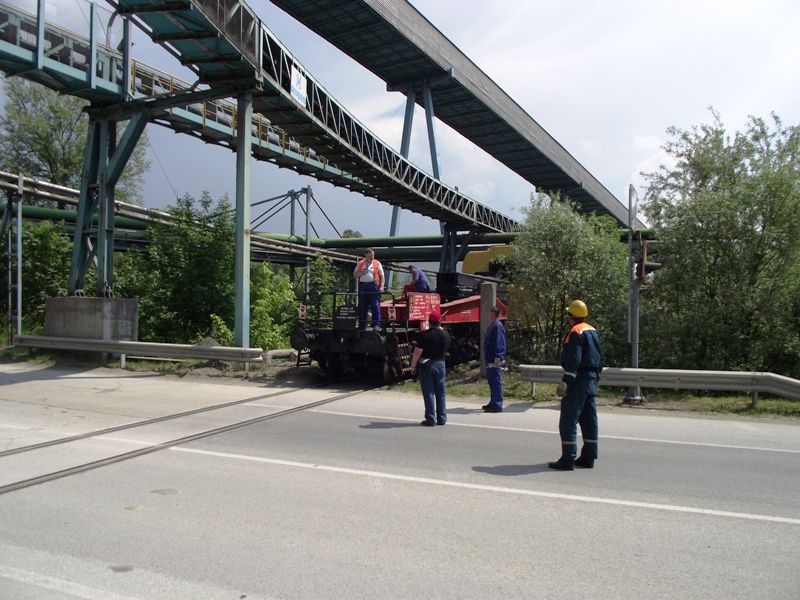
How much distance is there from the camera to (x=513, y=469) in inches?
244

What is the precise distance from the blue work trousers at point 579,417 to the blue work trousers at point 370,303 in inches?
246

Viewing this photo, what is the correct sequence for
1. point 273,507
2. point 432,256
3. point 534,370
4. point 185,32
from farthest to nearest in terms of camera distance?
point 432,256, point 185,32, point 534,370, point 273,507

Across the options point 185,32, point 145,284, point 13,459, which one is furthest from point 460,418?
point 145,284

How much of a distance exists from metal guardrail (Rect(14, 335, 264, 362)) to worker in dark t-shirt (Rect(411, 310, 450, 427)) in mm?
5611

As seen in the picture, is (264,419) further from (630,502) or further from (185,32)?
(185,32)

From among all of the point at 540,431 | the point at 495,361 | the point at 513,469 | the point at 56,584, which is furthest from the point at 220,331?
the point at 56,584

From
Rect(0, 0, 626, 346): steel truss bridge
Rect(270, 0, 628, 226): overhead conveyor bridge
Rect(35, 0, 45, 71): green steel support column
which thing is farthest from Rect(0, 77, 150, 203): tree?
Rect(35, 0, 45, 71): green steel support column

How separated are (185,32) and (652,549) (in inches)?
511

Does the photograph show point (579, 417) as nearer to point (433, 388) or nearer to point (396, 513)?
point (396, 513)

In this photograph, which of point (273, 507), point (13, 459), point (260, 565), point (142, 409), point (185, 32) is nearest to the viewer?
point (260, 565)

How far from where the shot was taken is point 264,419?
347 inches

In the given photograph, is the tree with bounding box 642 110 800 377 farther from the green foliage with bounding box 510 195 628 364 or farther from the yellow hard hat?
the yellow hard hat

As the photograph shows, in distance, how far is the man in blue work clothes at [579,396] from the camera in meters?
6.19

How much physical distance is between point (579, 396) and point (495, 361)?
3626mm
